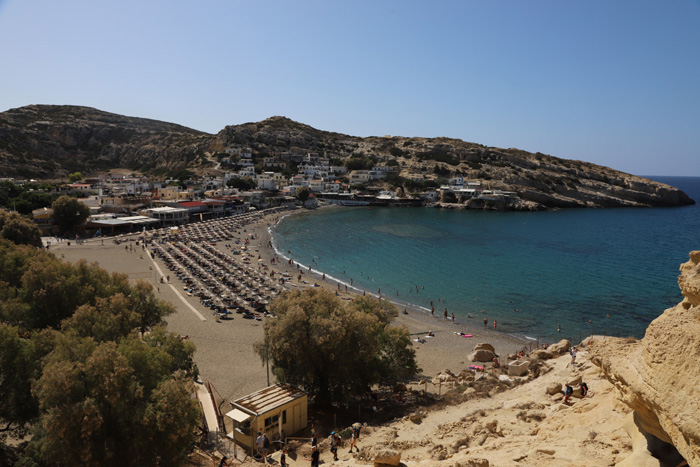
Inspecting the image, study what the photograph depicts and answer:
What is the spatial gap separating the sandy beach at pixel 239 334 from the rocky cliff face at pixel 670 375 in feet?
44.0

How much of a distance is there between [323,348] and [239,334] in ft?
34.8

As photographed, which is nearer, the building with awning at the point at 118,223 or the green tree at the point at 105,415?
the green tree at the point at 105,415

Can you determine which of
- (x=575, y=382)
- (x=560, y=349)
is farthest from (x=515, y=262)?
(x=575, y=382)

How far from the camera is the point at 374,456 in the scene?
9.05 metres

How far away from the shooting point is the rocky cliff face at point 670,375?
457 centimetres

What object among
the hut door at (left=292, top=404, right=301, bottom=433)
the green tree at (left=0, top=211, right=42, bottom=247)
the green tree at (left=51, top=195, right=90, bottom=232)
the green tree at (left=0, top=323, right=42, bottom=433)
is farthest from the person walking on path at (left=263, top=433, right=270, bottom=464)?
the green tree at (left=51, top=195, right=90, bottom=232)

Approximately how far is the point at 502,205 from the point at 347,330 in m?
85.4

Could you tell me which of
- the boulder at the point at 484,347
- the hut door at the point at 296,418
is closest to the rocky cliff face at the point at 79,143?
the hut door at the point at 296,418

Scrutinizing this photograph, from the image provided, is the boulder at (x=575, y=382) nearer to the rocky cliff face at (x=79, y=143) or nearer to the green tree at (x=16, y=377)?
the green tree at (x=16, y=377)

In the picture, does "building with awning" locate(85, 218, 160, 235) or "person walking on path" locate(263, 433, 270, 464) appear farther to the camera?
"building with awning" locate(85, 218, 160, 235)

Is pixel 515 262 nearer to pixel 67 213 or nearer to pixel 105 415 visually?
pixel 105 415

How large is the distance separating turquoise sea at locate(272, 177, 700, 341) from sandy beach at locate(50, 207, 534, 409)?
221cm

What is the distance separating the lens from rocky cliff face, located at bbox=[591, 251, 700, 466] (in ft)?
15.0

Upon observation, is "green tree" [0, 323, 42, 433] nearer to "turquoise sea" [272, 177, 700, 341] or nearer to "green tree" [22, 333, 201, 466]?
"green tree" [22, 333, 201, 466]
